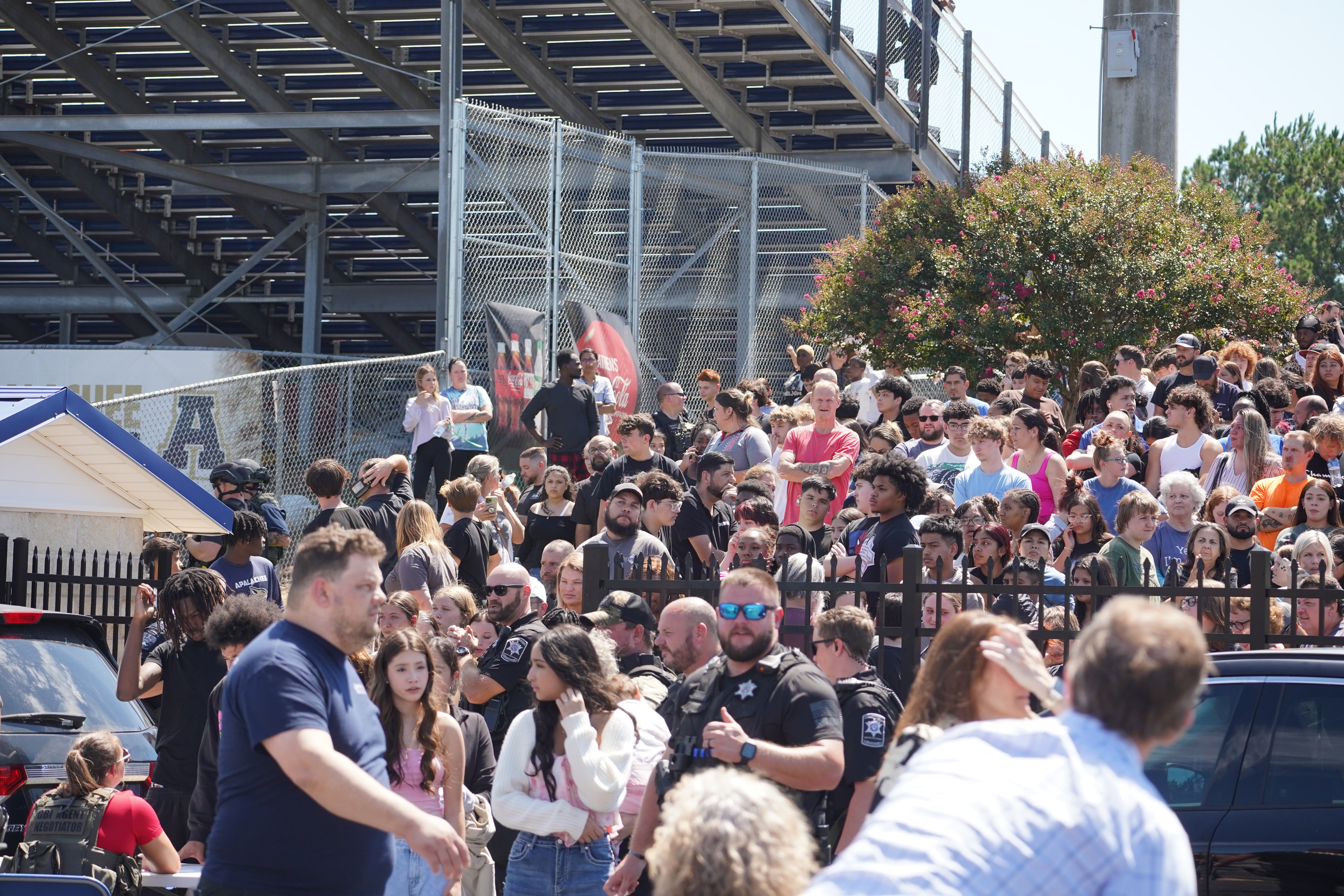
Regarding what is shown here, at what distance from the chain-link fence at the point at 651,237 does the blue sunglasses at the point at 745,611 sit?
1011 cm

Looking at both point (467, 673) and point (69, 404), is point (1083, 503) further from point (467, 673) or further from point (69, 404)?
point (69, 404)

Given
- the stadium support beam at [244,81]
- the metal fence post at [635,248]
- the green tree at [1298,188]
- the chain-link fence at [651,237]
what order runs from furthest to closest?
the green tree at [1298,188]
the stadium support beam at [244,81]
the metal fence post at [635,248]
the chain-link fence at [651,237]

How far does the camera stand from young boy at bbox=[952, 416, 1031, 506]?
31.9ft

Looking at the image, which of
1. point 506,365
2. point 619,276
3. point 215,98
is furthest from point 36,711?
point 215,98

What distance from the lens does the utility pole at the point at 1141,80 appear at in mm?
19047

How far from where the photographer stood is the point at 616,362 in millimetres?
16562

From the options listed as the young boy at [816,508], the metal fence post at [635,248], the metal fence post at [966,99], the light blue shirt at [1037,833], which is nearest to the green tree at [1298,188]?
the metal fence post at [966,99]

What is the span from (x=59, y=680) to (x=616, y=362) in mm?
10100

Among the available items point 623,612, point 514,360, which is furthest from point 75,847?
point 514,360

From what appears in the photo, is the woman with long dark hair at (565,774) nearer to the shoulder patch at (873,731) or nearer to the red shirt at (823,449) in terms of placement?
the shoulder patch at (873,731)

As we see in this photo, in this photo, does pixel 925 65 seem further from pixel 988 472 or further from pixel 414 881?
pixel 414 881

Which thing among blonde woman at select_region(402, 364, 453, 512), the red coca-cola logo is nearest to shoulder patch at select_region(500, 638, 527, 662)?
blonde woman at select_region(402, 364, 453, 512)

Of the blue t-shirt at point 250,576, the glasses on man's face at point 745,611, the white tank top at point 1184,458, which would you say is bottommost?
the blue t-shirt at point 250,576

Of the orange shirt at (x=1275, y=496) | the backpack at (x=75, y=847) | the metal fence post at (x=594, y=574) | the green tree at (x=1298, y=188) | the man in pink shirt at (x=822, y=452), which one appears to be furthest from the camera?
the green tree at (x=1298, y=188)
